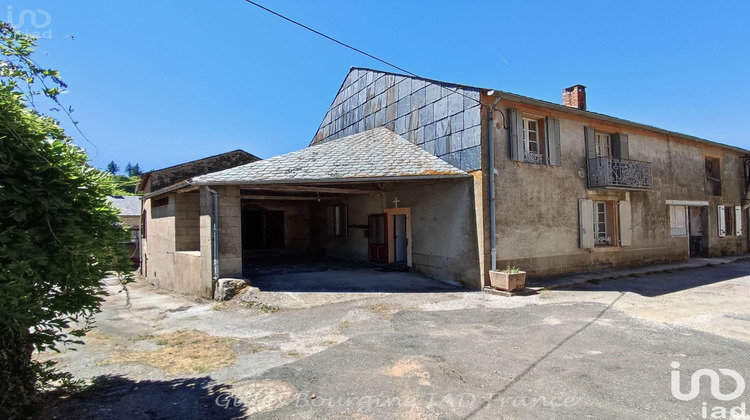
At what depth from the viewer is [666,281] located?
32.8 feet

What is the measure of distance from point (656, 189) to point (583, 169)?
166 inches

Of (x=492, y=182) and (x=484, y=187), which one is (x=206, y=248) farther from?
(x=492, y=182)

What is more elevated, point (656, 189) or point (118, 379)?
point (656, 189)

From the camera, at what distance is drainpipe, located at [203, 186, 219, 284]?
8.75 metres

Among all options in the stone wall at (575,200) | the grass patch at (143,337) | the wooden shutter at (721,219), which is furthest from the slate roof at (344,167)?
the wooden shutter at (721,219)

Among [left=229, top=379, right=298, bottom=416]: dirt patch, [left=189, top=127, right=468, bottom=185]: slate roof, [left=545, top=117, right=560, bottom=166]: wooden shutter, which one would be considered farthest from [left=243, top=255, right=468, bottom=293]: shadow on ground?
[left=229, top=379, right=298, bottom=416]: dirt patch

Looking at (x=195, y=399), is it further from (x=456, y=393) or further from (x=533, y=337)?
(x=533, y=337)

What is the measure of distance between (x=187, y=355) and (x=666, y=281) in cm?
1141

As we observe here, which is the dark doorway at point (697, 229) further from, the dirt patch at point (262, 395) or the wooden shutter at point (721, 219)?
the dirt patch at point (262, 395)

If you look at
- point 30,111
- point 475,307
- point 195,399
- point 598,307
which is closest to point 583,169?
point 598,307

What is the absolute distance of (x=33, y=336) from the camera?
3145 millimetres

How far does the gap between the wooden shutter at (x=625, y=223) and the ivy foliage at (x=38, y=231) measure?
12.9 meters

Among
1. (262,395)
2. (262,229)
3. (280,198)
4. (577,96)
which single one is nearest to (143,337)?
(262,395)

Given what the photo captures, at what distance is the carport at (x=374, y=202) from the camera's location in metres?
8.97
